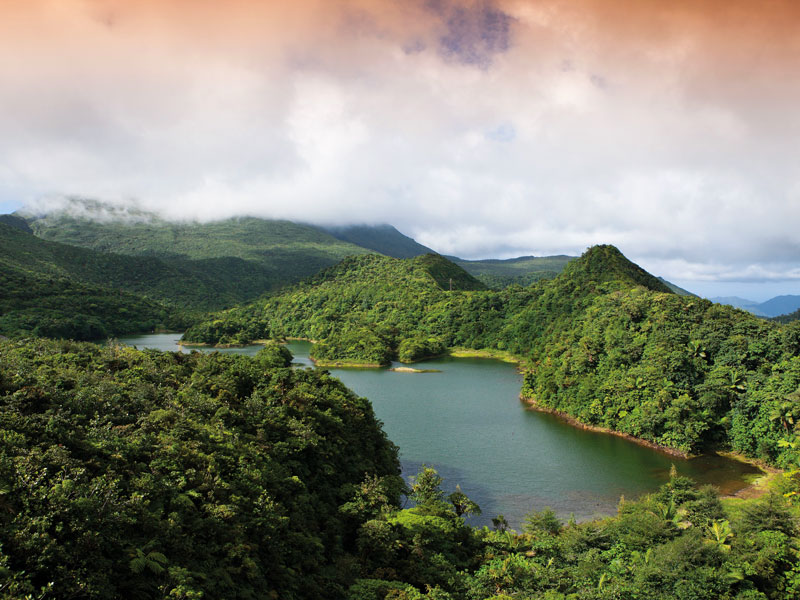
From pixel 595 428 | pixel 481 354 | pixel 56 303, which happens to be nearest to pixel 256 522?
pixel 595 428

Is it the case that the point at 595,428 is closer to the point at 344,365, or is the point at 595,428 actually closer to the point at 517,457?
the point at 517,457

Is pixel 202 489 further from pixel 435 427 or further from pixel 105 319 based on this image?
pixel 105 319

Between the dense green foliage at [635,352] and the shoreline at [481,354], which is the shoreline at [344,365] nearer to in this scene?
the dense green foliage at [635,352]

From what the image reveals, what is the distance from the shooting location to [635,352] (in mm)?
43531

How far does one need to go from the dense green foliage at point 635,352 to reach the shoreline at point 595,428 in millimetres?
363

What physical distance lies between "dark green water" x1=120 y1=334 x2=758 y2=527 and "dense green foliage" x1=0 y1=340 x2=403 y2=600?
7228 millimetres

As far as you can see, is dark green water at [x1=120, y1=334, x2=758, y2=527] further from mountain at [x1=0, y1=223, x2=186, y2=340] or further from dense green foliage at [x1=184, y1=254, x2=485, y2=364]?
mountain at [x1=0, y1=223, x2=186, y2=340]

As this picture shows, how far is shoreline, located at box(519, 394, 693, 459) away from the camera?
112ft

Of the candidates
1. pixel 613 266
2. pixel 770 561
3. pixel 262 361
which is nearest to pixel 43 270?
pixel 262 361

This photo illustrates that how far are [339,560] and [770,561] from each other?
Answer: 46.8 ft

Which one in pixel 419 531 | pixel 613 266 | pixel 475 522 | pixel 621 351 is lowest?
pixel 475 522

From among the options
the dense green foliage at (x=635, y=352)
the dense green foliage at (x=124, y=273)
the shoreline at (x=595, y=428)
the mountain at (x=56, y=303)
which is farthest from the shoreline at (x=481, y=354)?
the dense green foliage at (x=124, y=273)

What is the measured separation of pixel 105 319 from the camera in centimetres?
8388

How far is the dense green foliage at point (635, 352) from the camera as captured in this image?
111 ft
